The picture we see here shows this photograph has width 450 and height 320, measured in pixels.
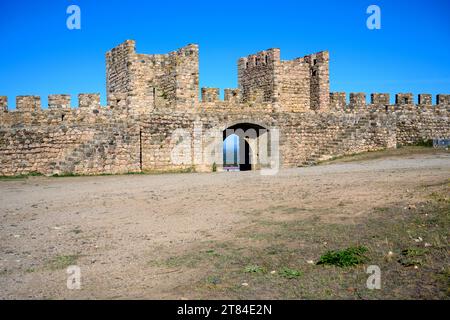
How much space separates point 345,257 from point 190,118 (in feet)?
50.8

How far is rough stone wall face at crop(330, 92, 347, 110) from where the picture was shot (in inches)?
973

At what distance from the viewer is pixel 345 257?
6020 mm

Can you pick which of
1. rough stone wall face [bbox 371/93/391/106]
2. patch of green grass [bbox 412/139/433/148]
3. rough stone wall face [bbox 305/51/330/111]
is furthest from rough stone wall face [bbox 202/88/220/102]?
patch of green grass [bbox 412/139/433/148]

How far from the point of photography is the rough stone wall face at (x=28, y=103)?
18.1 meters

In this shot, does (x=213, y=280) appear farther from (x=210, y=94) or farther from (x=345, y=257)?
(x=210, y=94)

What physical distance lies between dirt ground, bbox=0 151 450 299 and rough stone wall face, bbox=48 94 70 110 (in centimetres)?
636

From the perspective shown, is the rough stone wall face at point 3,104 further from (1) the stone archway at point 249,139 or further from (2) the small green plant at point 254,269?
(2) the small green plant at point 254,269

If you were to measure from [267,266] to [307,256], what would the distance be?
649 mm

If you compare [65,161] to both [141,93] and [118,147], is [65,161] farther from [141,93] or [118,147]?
[141,93]

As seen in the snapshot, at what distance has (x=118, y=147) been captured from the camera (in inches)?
765

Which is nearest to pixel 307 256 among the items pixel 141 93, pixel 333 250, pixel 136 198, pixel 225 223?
pixel 333 250

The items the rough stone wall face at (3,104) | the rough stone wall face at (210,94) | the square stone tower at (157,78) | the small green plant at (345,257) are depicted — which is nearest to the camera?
the small green plant at (345,257)

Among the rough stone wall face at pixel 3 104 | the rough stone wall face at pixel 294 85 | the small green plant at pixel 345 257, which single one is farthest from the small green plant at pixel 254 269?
the rough stone wall face at pixel 294 85

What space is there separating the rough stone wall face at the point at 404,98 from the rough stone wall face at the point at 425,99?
77 cm
